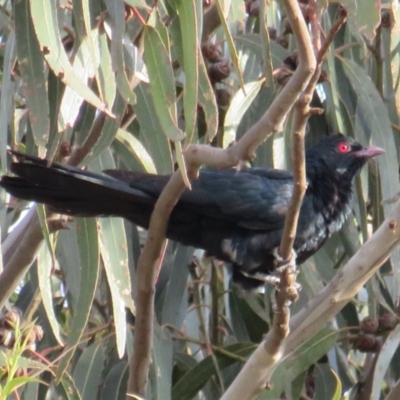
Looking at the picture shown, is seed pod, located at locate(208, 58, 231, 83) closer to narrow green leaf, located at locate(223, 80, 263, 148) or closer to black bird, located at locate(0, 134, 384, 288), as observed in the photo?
narrow green leaf, located at locate(223, 80, 263, 148)

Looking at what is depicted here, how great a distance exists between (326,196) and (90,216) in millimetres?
1069

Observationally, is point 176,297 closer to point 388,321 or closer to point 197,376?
point 197,376

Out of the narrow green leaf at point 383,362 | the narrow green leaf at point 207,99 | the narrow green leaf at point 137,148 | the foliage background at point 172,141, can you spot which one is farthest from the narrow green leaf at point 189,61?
the narrow green leaf at point 383,362

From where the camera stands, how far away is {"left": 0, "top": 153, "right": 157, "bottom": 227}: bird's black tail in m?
2.55

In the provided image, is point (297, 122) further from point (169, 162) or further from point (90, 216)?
point (90, 216)

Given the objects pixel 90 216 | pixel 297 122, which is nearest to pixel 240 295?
pixel 90 216

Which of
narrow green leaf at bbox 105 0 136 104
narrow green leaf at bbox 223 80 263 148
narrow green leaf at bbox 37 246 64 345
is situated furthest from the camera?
narrow green leaf at bbox 223 80 263 148

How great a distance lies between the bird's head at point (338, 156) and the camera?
353 centimetres

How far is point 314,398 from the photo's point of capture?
3.59 meters

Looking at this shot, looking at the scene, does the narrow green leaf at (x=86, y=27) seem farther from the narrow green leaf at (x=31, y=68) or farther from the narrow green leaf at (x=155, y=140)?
the narrow green leaf at (x=155, y=140)

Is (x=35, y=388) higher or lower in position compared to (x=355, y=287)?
lower

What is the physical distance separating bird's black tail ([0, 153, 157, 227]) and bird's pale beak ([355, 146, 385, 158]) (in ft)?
2.79

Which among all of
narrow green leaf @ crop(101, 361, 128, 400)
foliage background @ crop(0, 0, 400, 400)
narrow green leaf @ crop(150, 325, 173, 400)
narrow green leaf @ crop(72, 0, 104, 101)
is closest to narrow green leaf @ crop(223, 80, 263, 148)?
foliage background @ crop(0, 0, 400, 400)

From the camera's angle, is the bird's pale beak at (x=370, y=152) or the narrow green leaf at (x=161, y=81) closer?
the narrow green leaf at (x=161, y=81)
